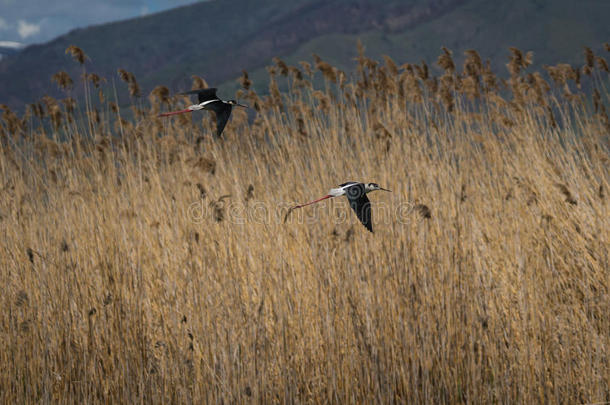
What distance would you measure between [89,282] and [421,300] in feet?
6.95

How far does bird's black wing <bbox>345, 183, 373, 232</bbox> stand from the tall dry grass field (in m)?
1.03

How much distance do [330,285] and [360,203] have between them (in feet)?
6.23

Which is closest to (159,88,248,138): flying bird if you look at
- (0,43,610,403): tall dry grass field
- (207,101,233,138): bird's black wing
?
(207,101,233,138): bird's black wing

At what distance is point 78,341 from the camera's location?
3.43m

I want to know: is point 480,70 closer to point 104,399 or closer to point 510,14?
point 104,399

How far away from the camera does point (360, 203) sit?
1.21m

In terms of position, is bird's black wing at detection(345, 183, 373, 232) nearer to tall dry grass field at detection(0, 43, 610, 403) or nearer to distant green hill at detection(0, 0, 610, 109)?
tall dry grass field at detection(0, 43, 610, 403)

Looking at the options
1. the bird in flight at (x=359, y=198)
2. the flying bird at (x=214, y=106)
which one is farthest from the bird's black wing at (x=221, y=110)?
the bird in flight at (x=359, y=198)

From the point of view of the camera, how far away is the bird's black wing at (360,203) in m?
1.19

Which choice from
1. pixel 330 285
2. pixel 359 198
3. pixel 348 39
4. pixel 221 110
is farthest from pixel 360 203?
pixel 348 39

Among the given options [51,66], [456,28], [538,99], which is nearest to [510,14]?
[456,28]

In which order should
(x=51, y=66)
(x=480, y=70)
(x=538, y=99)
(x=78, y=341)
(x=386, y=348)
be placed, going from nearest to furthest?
(x=386, y=348)
(x=78, y=341)
(x=480, y=70)
(x=538, y=99)
(x=51, y=66)

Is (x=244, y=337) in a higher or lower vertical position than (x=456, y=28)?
lower

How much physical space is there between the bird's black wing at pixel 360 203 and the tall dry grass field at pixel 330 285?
1.03 meters
